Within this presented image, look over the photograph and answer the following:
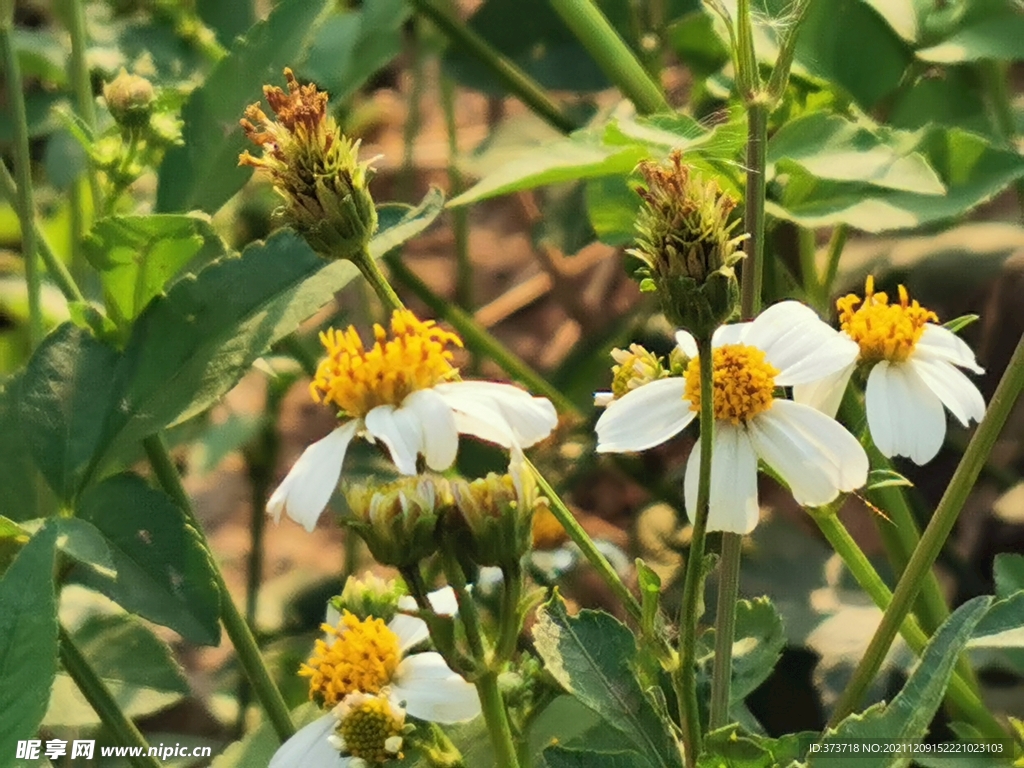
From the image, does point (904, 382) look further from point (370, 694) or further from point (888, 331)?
point (370, 694)

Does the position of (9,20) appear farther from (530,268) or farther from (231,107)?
(530,268)

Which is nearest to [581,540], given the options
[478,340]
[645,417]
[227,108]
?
[645,417]

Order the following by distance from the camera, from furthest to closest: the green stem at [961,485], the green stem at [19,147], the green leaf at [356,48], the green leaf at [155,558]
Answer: the green leaf at [356,48] → the green stem at [19,147] → the green leaf at [155,558] → the green stem at [961,485]

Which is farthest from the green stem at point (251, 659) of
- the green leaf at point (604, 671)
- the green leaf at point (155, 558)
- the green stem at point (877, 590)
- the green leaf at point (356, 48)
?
the green leaf at point (356, 48)

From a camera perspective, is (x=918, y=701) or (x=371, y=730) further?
(x=371, y=730)

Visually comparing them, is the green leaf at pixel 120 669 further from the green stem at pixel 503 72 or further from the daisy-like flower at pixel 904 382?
the green stem at pixel 503 72

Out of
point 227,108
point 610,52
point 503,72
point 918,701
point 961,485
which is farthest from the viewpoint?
point 503,72

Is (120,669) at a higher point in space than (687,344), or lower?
lower

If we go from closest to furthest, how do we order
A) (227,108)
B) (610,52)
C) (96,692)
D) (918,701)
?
(918,701) → (96,692) → (227,108) → (610,52)
